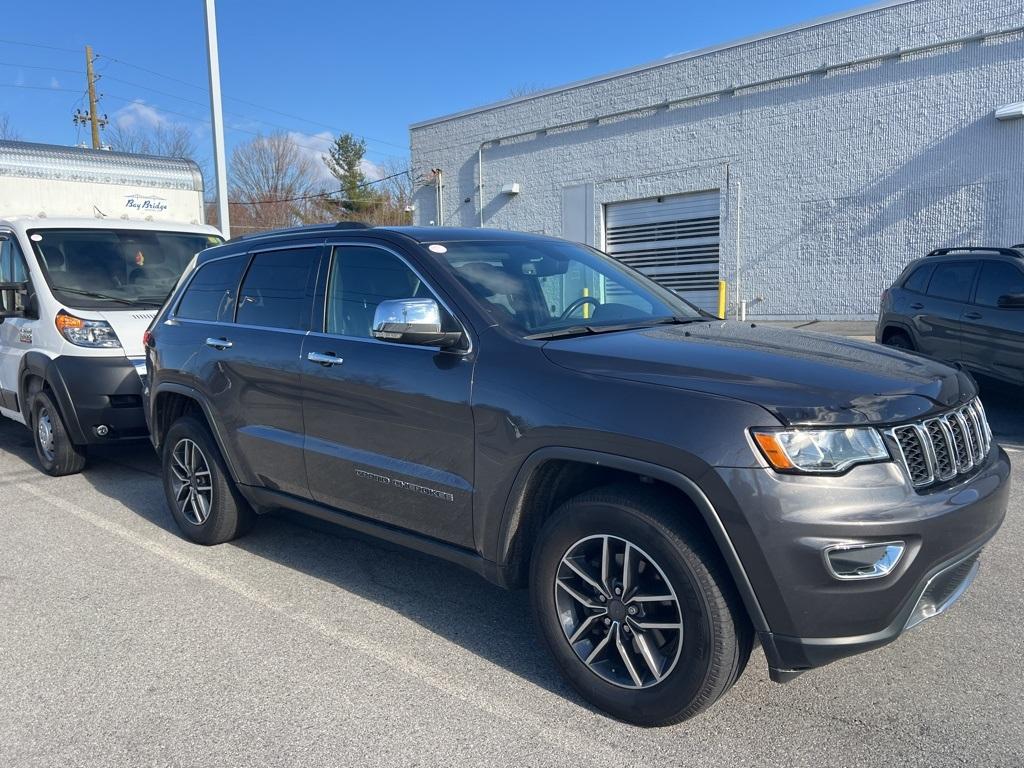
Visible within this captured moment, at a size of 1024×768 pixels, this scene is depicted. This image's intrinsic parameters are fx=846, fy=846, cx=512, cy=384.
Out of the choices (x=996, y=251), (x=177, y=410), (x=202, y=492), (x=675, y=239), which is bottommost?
(x=202, y=492)

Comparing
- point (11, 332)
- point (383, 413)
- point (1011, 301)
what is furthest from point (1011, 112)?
point (11, 332)

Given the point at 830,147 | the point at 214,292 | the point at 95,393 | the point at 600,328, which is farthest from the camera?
the point at 830,147

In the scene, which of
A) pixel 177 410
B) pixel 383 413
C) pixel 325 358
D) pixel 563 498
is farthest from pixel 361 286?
pixel 177 410

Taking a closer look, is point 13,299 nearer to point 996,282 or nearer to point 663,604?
point 663,604

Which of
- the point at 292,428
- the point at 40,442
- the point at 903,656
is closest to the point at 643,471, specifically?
the point at 903,656

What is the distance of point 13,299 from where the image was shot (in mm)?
7418

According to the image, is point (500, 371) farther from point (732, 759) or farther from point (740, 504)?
point (732, 759)

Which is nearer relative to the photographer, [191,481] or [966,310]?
[191,481]

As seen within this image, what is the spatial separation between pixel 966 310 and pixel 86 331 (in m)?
8.25

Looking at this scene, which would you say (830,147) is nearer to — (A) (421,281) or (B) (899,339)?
(B) (899,339)

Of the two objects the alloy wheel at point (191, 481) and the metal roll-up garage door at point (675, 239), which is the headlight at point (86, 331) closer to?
the alloy wheel at point (191, 481)

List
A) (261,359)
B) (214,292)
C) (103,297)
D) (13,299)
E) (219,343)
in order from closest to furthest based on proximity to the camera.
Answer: (261,359)
(219,343)
(214,292)
(103,297)
(13,299)

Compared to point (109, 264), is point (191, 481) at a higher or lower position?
lower

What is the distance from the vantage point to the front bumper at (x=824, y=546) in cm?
262
